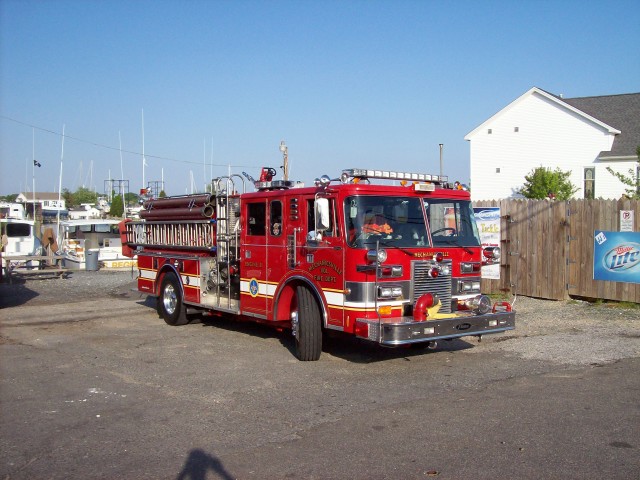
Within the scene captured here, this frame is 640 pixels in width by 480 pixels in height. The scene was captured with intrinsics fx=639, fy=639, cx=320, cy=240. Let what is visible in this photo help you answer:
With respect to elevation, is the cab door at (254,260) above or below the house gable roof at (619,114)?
below

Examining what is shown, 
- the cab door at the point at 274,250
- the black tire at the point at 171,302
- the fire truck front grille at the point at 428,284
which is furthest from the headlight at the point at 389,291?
the black tire at the point at 171,302

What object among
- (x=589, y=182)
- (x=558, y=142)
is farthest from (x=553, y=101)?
(x=589, y=182)

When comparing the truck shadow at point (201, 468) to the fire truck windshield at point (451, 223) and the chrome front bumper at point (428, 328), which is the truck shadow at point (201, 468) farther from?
the fire truck windshield at point (451, 223)

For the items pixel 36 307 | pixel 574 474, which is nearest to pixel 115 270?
pixel 36 307

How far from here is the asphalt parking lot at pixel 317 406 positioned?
5.27m

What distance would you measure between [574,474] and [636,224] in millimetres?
9619

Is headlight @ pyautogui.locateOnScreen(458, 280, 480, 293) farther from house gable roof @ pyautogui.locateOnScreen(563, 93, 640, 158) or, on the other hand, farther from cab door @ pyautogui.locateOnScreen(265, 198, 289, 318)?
house gable roof @ pyautogui.locateOnScreen(563, 93, 640, 158)

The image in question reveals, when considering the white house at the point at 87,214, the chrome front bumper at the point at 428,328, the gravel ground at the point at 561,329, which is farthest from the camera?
the white house at the point at 87,214

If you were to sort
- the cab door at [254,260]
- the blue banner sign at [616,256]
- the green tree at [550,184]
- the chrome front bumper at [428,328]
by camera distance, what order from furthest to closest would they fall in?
the green tree at [550,184] → the blue banner sign at [616,256] → the cab door at [254,260] → the chrome front bumper at [428,328]

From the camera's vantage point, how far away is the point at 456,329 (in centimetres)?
839

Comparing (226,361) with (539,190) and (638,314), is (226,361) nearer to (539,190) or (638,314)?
(638,314)

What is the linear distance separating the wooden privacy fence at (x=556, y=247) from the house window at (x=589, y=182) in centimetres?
1698

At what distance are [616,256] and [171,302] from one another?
9190 millimetres

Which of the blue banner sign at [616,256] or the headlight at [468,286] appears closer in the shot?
the headlight at [468,286]
